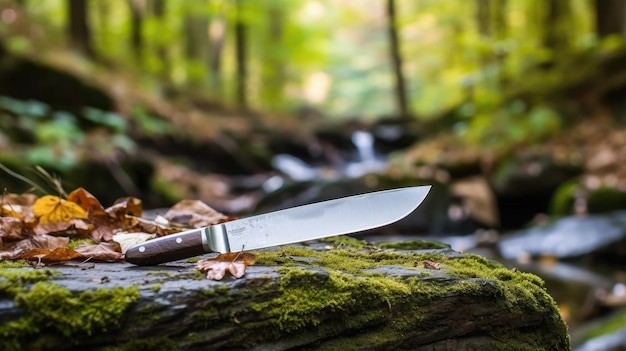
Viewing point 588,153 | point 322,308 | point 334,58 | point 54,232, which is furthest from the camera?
point 334,58

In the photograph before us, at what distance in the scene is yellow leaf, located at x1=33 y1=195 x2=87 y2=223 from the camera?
1724 mm

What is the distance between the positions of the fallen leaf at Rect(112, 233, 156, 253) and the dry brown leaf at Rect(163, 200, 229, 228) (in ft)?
1.17

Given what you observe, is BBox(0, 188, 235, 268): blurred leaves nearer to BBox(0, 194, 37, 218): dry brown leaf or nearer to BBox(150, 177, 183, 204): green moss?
BBox(0, 194, 37, 218): dry brown leaf

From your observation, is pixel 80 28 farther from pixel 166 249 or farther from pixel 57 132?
pixel 166 249

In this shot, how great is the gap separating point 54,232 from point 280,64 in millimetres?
26499

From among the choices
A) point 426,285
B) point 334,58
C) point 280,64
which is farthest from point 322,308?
point 334,58

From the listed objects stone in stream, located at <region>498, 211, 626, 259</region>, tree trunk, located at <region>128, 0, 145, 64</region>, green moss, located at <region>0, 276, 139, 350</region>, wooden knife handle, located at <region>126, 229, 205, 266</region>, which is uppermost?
tree trunk, located at <region>128, 0, 145, 64</region>

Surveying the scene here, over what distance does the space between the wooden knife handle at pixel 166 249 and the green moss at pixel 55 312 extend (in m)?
0.26

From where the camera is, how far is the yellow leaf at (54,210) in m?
1.72

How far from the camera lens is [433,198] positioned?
8.30 m

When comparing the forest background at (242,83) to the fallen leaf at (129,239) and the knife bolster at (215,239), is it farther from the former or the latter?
the knife bolster at (215,239)

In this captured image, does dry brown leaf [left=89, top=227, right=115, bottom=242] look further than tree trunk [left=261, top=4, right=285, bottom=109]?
No

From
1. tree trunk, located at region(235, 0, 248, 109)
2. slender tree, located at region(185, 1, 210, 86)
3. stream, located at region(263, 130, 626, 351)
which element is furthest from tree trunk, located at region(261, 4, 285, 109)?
stream, located at region(263, 130, 626, 351)

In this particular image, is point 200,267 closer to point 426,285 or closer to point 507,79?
point 426,285
